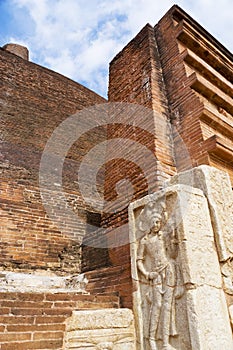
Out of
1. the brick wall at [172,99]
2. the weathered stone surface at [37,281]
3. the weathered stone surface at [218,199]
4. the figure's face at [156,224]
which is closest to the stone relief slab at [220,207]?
the weathered stone surface at [218,199]

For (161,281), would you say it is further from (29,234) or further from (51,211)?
(51,211)

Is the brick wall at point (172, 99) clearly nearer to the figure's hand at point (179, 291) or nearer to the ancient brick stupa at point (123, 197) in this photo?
the ancient brick stupa at point (123, 197)

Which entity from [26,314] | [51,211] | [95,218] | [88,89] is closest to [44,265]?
[51,211]

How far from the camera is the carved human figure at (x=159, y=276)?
288 cm

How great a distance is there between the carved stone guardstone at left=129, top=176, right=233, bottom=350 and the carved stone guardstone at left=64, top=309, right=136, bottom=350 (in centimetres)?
13

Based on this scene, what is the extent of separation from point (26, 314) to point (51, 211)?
420 cm

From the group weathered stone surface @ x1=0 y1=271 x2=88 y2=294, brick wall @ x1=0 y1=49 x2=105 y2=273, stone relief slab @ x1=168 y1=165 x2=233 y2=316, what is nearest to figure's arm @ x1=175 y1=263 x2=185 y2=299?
stone relief slab @ x1=168 y1=165 x2=233 y2=316

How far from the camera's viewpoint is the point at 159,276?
10.2 ft

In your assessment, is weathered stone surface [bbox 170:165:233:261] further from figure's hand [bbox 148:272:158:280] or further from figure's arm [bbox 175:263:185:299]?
figure's hand [bbox 148:272:158:280]

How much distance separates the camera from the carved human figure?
2.88 m

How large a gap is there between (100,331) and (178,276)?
947 millimetres

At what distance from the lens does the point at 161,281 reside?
3062 mm

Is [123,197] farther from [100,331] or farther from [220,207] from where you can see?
[100,331]

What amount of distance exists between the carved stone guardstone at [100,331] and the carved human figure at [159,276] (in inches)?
10.5
